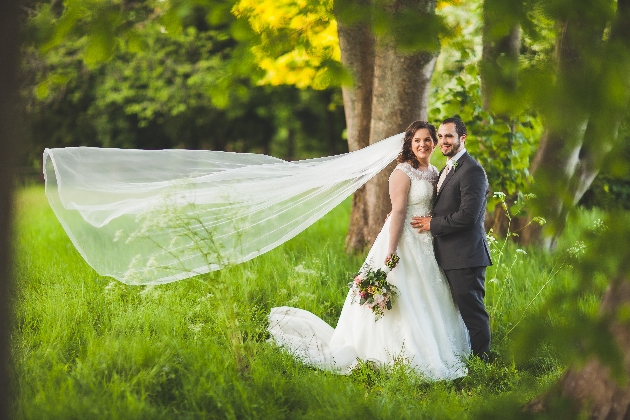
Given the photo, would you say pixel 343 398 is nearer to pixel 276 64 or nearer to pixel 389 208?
pixel 389 208

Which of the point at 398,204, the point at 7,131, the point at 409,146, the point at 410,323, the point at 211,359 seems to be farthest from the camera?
the point at 409,146

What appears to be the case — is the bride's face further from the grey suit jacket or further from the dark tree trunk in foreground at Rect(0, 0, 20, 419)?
the dark tree trunk in foreground at Rect(0, 0, 20, 419)

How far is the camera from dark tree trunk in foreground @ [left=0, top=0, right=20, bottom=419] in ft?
7.13

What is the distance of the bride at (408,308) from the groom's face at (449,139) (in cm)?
12

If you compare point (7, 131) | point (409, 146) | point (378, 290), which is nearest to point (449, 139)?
point (409, 146)

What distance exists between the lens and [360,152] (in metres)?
5.55

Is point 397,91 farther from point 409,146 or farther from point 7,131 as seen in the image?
point 7,131

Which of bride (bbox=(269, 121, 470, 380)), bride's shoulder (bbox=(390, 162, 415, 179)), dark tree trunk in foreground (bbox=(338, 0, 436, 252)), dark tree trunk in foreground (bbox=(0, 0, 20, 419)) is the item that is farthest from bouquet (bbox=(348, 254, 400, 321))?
dark tree trunk in foreground (bbox=(0, 0, 20, 419))

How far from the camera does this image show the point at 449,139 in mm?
4723

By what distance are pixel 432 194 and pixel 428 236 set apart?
33cm

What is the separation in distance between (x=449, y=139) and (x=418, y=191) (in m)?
0.45

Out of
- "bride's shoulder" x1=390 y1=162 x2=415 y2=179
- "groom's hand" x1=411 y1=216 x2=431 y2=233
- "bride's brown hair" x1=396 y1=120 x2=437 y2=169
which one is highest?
"bride's brown hair" x1=396 y1=120 x2=437 y2=169

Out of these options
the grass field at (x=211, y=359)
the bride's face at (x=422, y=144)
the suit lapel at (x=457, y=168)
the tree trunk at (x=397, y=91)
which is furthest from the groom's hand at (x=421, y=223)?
the tree trunk at (x=397, y=91)

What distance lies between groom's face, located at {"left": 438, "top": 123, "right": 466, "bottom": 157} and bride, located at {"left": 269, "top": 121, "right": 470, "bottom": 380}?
120 mm
